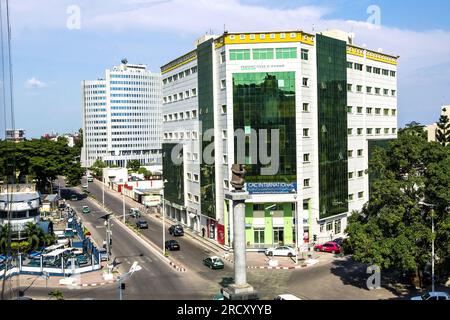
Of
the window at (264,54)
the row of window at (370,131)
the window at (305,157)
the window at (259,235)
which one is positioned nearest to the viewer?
the window at (264,54)

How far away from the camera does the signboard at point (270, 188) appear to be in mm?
42188

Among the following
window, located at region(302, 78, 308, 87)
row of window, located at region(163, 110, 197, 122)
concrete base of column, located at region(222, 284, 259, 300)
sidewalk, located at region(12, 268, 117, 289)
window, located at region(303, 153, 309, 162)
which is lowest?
sidewalk, located at region(12, 268, 117, 289)

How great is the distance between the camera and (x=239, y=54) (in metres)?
43.1

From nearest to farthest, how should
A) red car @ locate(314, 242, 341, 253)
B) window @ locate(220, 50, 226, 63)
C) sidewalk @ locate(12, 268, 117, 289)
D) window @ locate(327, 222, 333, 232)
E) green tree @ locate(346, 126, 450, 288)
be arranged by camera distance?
green tree @ locate(346, 126, 450, 288)
sidewalk @ locate(12, 268, 117, 289)
red car @ locate(314, 242, 341, 253)
window @ locate(220, 50, 226, 63)
window @ locate(327, 222, 333, 232)

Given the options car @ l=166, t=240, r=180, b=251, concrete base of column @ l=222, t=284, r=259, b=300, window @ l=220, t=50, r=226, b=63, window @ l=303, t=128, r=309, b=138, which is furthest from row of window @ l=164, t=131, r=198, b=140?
concrete base of column @ l=222, t=284, r=259, b=300

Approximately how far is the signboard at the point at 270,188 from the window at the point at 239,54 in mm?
11154

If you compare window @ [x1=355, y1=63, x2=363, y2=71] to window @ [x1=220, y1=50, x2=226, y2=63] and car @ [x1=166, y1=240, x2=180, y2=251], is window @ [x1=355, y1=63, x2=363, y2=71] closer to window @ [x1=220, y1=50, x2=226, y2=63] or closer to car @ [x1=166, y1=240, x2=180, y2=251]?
window @ [x1=220, y1=50, x2=226, y2=63]

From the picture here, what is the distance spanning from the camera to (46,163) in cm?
7275

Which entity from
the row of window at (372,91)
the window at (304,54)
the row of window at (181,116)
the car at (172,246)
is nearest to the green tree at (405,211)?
the window at (304,54)

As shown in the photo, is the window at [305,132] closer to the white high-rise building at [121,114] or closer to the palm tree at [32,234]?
the palm tree at [32,234]

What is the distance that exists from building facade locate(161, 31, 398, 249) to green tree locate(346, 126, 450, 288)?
11359mm

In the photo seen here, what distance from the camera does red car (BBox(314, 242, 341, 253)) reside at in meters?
41.5

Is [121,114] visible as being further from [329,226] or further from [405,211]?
[405,211]
